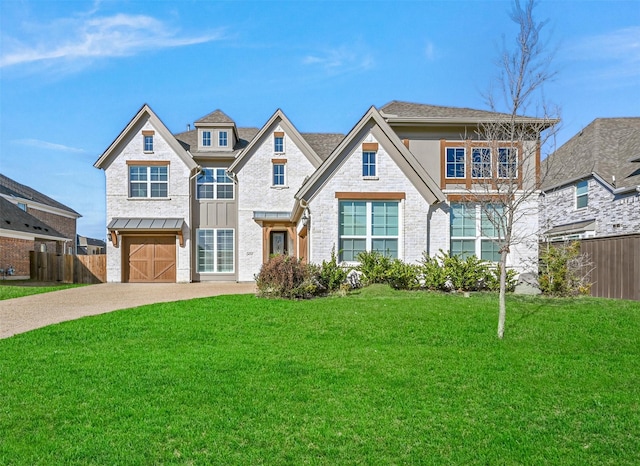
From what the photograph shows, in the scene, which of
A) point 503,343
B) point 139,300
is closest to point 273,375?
point 503,343

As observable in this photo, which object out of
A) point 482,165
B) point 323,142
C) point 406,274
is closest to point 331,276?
point 406,274

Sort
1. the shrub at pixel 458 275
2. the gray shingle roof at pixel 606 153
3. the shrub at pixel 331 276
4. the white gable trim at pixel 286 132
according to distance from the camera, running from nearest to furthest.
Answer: the shrub at pixel 331 276 → the shrub at pixel 458 275 → the gray shingle roof at pixel 606 153 → the white gable trim at pixel 286 132

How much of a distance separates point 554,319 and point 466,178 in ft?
26.7

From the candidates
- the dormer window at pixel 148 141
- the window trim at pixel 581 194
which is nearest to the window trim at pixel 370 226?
the dormer window at pixel 148 141

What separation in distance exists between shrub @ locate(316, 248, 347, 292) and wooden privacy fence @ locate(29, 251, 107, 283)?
13.8 meters

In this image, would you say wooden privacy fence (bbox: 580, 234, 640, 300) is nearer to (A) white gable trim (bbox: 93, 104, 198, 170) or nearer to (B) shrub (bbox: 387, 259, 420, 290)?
(B) shrub (bbox: 387, 259, 420, 290)

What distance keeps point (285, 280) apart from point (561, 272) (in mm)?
9041

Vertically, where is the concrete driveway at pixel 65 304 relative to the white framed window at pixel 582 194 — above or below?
below

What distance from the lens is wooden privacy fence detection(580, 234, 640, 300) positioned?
43.1 feet

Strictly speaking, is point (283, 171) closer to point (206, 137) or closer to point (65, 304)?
point (206, 137)

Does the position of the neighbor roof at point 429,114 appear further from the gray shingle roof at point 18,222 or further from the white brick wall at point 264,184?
the gray shingle roof at point 18,222

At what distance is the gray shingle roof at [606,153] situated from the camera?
20500 mm

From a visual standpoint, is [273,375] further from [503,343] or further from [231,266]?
[231,266]

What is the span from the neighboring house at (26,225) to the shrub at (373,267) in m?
20.9
